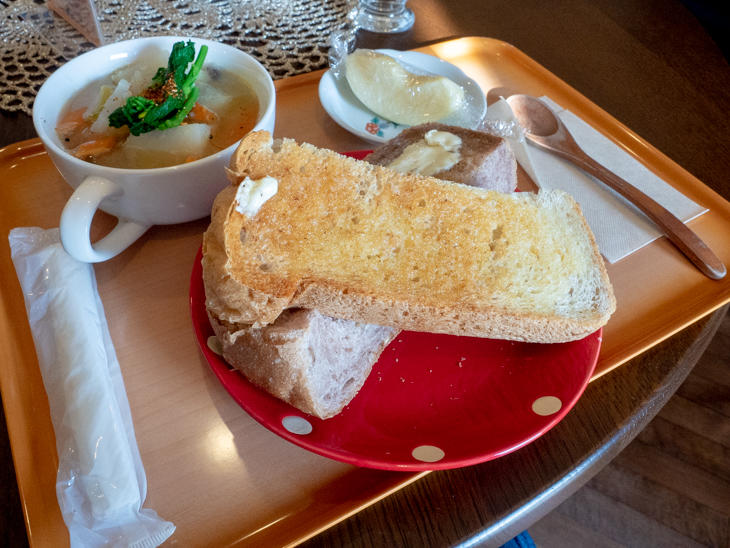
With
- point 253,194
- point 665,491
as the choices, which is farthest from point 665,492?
point 253,194

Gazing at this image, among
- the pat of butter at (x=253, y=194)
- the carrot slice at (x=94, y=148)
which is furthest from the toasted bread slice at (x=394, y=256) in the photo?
the carrot slice at (x=94, y=148)

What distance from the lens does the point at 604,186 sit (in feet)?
3.80

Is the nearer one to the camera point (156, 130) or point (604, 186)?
point (156, 130)

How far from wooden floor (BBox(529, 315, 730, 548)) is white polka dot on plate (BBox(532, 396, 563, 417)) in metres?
0.76

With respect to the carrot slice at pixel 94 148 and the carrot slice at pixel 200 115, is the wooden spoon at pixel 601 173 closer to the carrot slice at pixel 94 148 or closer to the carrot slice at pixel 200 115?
the carrot slice at pixel 200 115

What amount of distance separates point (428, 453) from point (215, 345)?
13.5 inches

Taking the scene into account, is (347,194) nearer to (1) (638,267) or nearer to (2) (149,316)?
(2) (149,316)

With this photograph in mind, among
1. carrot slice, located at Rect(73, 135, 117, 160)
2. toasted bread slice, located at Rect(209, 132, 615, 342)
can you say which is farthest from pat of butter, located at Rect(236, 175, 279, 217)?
carrot slice, located at Rect(73, 135, 117, 160)

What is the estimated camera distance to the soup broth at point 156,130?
88 centimetres

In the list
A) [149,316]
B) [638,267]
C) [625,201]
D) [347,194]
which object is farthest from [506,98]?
[149,316]

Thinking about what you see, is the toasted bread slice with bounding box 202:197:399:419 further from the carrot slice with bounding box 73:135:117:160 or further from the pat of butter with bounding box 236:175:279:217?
the carrot slice with bounding box 73:135:117:160

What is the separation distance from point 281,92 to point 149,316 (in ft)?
2.33

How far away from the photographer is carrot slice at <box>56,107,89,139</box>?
92cm

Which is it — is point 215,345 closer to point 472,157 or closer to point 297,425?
point 297,425
